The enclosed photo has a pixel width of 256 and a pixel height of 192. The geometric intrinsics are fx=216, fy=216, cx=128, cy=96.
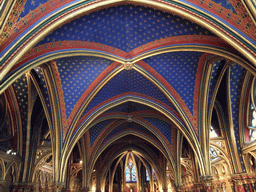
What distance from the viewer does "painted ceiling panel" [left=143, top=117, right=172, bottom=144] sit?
57.2 ft

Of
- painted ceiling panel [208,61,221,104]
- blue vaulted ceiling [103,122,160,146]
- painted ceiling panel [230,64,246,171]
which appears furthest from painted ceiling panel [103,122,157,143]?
painted ceiling panel [208,61,221,104]

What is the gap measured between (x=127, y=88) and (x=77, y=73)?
11.8ft

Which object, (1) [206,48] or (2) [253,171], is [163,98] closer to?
(1) [206,48]

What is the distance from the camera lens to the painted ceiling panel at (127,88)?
12367 millimetres

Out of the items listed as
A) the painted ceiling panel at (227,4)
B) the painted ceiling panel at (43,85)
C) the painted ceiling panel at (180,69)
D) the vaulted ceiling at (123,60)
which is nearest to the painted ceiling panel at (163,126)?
the vaulted ceiling at (123,60)

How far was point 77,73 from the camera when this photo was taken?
11.1 m

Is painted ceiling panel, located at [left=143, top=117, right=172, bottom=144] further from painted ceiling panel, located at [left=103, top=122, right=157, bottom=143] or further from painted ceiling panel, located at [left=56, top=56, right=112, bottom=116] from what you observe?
painted ceiling panel, located at [left=56, top=56, right=112, bottom=116]

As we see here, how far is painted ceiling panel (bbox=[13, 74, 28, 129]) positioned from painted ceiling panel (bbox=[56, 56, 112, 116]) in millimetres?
2285

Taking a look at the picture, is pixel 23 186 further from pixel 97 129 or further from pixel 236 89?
pixel 236 89

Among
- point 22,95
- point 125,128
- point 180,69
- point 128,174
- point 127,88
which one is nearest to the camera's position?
point 180,69

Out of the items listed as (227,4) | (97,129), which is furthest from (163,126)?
(227,4)

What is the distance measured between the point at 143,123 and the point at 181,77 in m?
6.90

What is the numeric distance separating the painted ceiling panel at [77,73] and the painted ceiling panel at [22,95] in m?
2.29

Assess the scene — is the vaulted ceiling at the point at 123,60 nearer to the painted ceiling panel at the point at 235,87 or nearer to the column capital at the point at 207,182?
Answer: the painted ceiling panel at the point at 235,87
